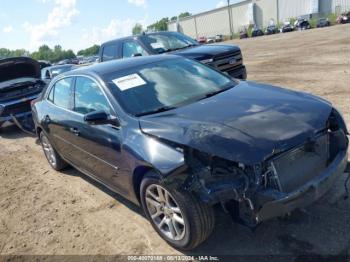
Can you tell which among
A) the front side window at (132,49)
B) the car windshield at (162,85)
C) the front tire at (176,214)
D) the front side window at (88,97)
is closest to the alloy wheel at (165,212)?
the front tire at (176,214)

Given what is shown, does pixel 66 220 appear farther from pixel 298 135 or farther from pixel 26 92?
pixel 26 92

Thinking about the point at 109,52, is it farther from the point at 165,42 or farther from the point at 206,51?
the point at 206,51

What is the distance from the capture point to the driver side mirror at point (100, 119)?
3909 mm

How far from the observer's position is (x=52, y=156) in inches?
250

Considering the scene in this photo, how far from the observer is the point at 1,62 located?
32.1ft

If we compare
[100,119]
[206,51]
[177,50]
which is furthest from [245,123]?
[177,50]

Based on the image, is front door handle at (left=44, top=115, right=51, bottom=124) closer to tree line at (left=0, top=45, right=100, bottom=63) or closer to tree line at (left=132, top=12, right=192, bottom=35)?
tree line at (left=132, top=12, right=192, bottom=35)

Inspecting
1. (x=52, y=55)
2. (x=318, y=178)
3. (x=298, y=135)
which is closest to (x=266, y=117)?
(x=298, y=135)

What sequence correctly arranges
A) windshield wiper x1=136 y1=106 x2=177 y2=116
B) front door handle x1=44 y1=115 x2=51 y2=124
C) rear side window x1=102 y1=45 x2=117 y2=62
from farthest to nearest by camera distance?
rear side window x1=102 y1=45 x2=117 y2=62, front door handle x1=44 y1=115 x2=51 y2=124, windshield wiper x1=136 y1=106 x2=177 y2=116

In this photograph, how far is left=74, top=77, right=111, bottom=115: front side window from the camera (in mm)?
4273

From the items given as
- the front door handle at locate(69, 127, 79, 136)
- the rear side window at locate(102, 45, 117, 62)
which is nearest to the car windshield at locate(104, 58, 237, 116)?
the front door handle at locate(69, 127, 79, 136)

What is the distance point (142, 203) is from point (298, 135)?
1.66m

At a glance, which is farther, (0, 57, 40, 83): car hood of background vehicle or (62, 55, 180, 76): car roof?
(0, 57, 40, 83): car hood of background vehicle

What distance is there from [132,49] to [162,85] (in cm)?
574
